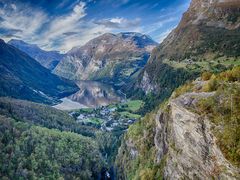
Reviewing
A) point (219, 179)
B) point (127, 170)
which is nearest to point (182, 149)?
point (219, 179)

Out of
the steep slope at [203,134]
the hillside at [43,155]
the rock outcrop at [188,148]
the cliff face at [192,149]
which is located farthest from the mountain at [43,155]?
the cliff face at [192,149]

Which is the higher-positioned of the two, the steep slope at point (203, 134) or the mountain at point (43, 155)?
the steep slope at point (203, 134)

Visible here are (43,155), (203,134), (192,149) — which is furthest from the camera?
(43,155)

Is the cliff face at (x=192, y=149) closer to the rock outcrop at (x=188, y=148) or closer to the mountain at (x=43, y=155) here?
the rock outcrop at (x=188, y=148)

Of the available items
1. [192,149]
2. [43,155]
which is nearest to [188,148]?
[192,149]

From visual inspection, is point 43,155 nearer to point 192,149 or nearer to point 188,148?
point 188,148

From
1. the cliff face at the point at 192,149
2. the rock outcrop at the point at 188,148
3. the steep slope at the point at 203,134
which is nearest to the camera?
the steep slope at the point at 203,134

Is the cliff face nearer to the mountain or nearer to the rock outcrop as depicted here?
the rock outcrop

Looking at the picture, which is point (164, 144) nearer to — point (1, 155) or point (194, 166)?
point (194, 166)

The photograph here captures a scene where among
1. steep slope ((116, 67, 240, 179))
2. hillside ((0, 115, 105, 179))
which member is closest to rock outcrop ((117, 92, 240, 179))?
steep slope ((116, 67, 240, 179))
